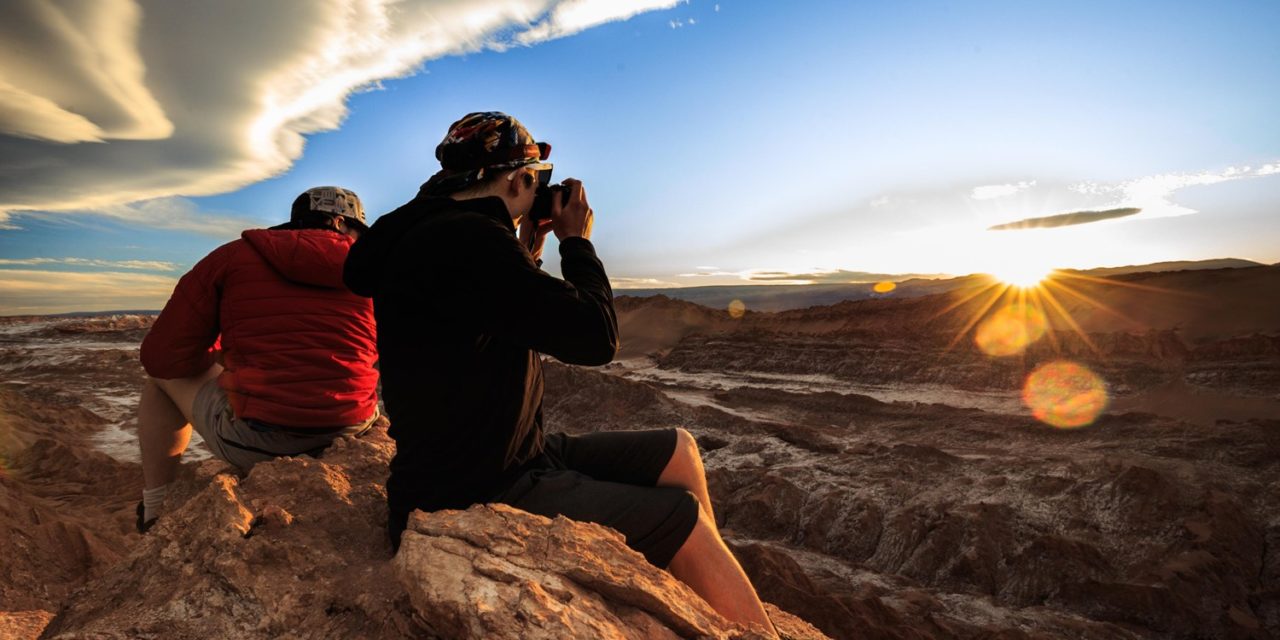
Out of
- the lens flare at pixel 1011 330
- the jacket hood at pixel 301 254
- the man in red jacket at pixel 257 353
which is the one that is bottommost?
the lens flare at pixel 1011 330

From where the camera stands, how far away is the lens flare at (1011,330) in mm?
12859

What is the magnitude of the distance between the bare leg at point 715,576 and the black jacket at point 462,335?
0.48m

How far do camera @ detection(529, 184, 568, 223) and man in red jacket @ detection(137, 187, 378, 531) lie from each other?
0.92 metres

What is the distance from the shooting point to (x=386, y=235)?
62.9 inches

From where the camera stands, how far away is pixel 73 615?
59.5 inches

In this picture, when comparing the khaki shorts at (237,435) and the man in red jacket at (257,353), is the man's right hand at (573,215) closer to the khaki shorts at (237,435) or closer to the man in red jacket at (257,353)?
the man in red jacket at (257,353)

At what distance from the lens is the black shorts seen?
1.54 metres

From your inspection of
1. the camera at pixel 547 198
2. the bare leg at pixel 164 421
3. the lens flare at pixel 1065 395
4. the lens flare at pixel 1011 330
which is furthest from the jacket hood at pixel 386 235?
the lens flare at pixel 1011 330

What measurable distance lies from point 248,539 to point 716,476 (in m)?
4.87

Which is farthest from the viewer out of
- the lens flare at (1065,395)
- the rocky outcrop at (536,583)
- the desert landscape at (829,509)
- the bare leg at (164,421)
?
the lens flare at (1065,395)

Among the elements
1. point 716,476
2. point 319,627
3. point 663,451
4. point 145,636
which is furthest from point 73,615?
point 716,476

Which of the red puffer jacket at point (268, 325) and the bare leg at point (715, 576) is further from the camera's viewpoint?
the red puffer jacket at point (268, 325)

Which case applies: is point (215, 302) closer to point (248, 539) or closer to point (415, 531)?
point (248, 539)

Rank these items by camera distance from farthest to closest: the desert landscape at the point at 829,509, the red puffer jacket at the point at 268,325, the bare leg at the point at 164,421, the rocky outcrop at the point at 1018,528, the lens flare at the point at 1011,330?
the lens flare at the point at 1011,330 → the rocky outcrop at the point at 1018,528 → the bare leg at the point at 164,421 → the red puffer jacket at the point at 268,325 → the desert landscape at the point at 829,509
